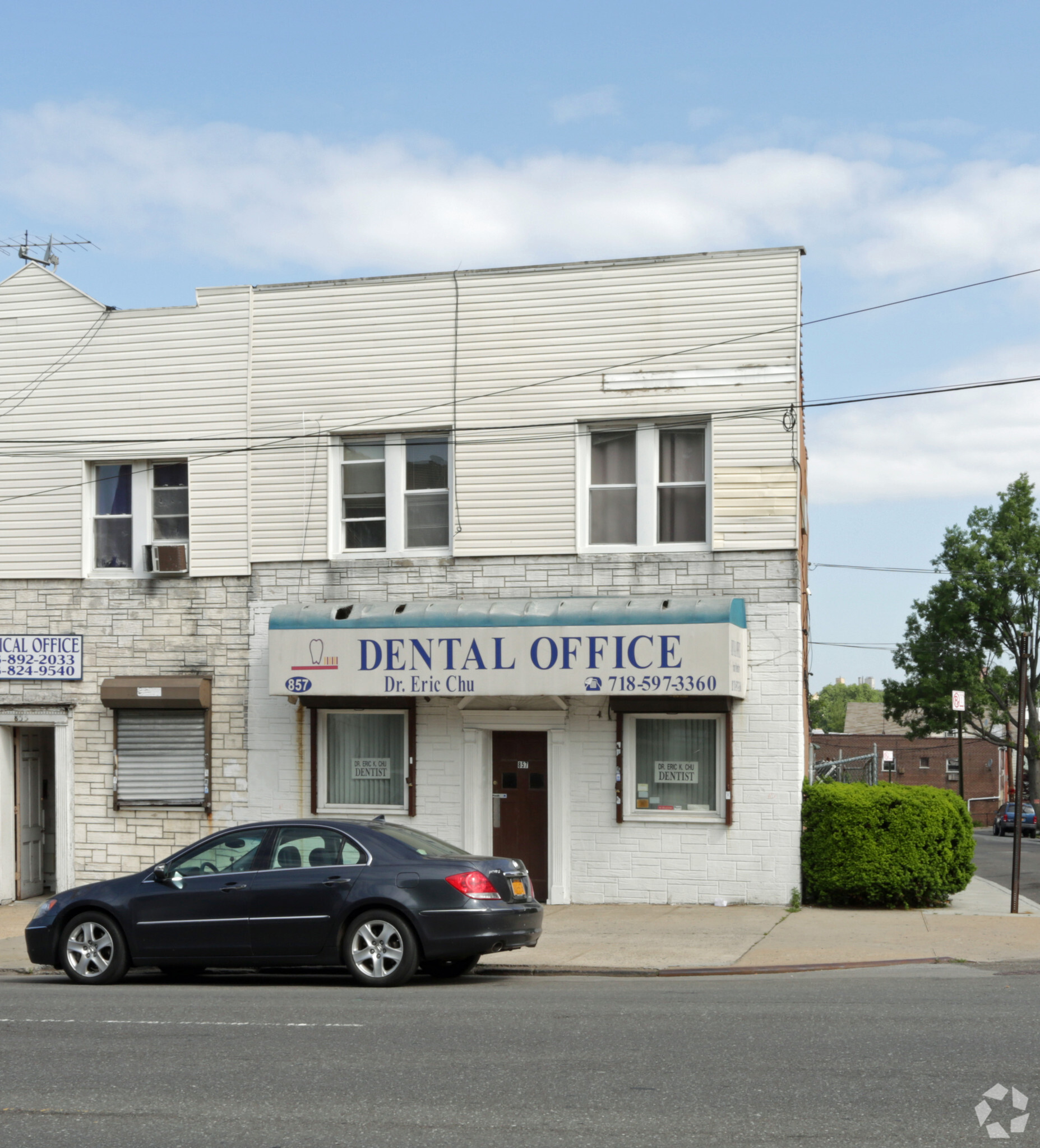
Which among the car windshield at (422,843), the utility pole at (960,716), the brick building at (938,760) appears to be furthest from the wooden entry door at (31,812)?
the brick building at (938,760)

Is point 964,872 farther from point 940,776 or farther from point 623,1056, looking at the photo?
point 940,776

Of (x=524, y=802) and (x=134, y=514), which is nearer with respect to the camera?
(x=524, y=802)

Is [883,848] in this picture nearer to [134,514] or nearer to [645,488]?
[645,488]

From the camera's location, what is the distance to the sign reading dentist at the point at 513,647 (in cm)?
1596

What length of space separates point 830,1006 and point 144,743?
11.6 m

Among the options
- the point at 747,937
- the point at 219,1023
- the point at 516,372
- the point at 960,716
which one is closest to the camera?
the point at 219,1023

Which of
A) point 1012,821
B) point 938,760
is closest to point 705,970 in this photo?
point 1012,821

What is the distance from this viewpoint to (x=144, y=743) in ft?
60.9

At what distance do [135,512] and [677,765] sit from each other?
324 inches

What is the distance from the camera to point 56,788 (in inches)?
768

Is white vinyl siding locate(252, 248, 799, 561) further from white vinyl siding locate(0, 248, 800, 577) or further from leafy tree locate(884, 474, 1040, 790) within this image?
leafy tree locate(884, 474, 1040, 790)

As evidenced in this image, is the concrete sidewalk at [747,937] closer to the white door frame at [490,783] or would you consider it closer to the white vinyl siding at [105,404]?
the white door frame at [490,783]

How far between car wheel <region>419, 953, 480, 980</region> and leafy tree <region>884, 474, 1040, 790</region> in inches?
1772

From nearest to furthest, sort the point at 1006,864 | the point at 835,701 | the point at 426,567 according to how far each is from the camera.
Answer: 1. the point at 426,567
2. the point at 1006,864
3. the point at 835,701
